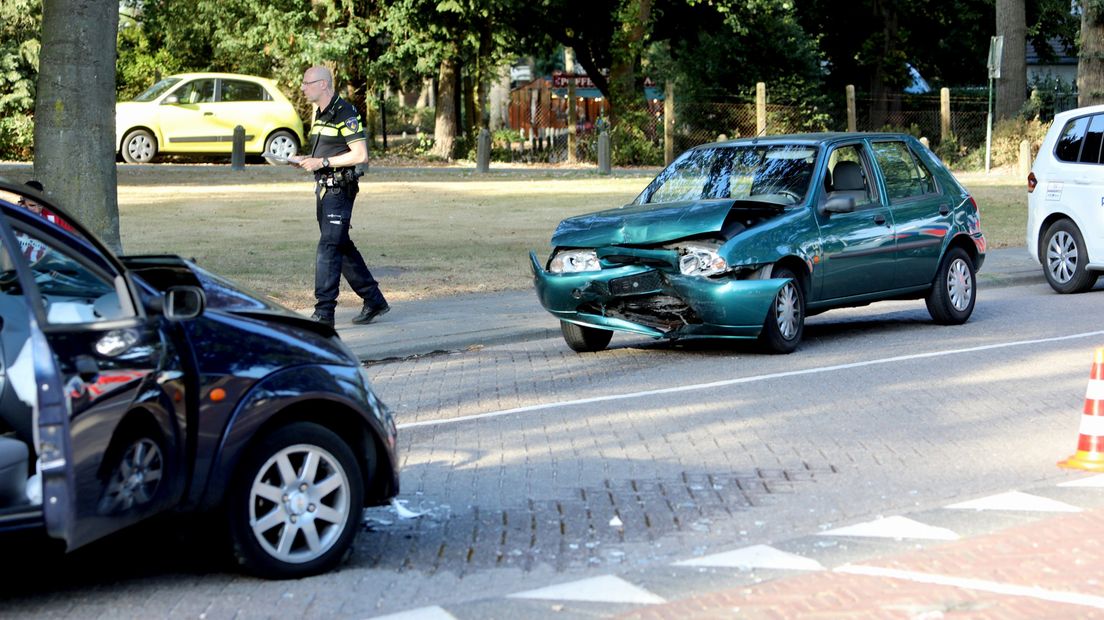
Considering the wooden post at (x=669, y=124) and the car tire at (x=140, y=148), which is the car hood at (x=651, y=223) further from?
the wooden post at (x=669, y=124)

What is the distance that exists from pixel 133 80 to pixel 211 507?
125 ft

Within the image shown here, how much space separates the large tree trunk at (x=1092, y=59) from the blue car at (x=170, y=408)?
28255mm

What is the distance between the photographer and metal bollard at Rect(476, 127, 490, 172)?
33.2 meters

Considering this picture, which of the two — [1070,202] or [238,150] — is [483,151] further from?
[1070,202]

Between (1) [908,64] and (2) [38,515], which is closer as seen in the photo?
(2) [38,515]

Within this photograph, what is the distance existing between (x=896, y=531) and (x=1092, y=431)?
5.57ft

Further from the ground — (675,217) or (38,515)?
(675,217)

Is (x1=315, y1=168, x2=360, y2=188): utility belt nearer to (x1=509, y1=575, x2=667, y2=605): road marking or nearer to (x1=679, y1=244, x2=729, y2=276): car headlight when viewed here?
(x1=679, y1=244, x2=729, y2=276): car headlight

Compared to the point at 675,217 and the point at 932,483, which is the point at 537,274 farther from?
the point at 932,483

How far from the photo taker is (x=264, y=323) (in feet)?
18.4

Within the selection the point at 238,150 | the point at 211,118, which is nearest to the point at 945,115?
the point at 238,150

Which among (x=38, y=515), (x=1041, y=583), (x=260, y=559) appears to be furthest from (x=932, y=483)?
(x=38, y=515)

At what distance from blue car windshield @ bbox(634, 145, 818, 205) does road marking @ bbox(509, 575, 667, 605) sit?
624 cm

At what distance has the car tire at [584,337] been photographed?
1164 centimetres
